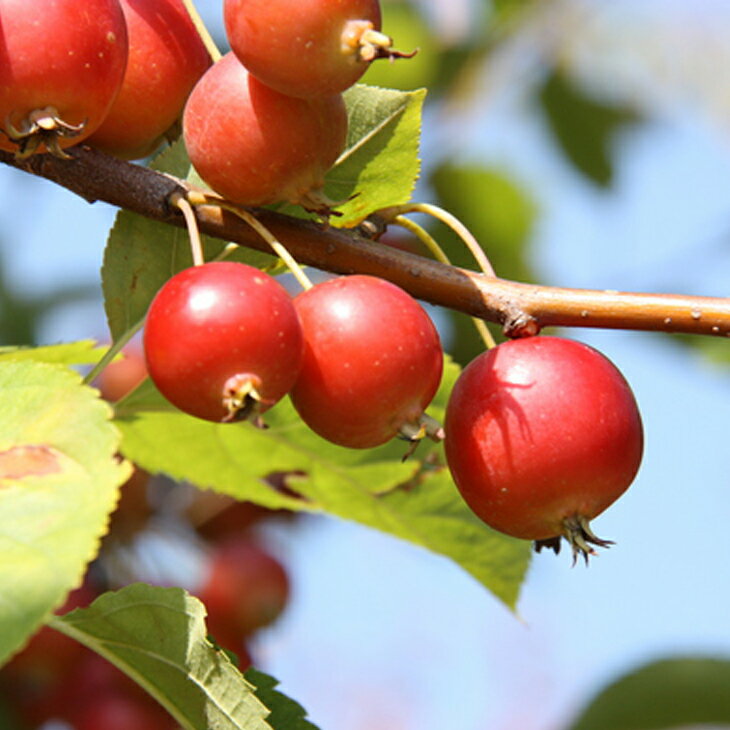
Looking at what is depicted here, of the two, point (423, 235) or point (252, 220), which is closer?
point (252, 220)

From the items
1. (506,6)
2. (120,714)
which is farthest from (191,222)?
(506,6)

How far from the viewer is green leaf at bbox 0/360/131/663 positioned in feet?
3.41

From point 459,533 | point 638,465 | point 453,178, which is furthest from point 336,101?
point 453,178

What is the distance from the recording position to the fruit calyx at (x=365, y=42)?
121cm

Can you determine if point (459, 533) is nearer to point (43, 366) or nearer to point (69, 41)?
point (43, 366)

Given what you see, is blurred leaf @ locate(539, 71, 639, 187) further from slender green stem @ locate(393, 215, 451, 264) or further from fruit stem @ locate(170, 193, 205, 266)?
fruit stem @ locate(170, 193, 205, 266)

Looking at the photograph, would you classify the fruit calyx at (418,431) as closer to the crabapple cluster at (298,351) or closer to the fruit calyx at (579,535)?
the crabapple cluster at (298,351)

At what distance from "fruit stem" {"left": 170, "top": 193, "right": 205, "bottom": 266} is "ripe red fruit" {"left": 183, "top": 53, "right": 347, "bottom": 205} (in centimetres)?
4

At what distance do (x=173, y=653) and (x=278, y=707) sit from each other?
198mm

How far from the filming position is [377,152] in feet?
5.27

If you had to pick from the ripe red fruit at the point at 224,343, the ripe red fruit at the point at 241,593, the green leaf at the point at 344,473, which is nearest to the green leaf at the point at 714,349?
the green leaf at the point at 344,473

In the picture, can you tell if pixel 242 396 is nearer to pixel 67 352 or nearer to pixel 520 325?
pixel 520 325

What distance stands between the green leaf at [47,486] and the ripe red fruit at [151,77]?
1.22ft

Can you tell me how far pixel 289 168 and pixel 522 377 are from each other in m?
0.37
